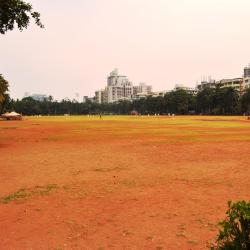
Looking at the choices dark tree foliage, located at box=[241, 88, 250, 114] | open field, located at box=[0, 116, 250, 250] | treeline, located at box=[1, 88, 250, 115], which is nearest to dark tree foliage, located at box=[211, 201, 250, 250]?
open field, located at box=[0, 116, 250, 250]

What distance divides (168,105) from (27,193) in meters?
139

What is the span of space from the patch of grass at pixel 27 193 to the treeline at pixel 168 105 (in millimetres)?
89296

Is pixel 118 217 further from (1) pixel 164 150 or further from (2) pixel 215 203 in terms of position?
(1) pixel 164 150

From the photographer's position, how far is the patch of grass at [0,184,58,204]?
31.9 feet

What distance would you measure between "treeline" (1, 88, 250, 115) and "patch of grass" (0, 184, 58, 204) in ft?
293

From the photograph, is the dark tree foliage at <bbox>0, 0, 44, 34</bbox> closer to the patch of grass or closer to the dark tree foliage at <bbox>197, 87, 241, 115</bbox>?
the patch of grass

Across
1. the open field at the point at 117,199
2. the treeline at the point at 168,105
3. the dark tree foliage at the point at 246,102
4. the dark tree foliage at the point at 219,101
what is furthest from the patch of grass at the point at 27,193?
the dark tree foliage at the point at 219,101

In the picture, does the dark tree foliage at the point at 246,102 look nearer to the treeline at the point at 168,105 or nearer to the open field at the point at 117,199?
the treeline at the point at 168,105

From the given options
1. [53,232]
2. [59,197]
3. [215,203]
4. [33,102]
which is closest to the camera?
[53,232]

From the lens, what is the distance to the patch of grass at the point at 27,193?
383 inches

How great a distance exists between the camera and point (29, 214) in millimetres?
8398

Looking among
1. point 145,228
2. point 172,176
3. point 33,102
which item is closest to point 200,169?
point 172,176

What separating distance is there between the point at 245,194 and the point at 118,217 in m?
3.89

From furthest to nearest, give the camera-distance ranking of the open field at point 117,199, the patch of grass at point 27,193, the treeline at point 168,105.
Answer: the treeline at point 168,105 → the patch of grass at point 27,193 → the open field at point 117,199
